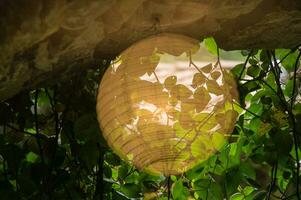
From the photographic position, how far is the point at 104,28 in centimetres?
101

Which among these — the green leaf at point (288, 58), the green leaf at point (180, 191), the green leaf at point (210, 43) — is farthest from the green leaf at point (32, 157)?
the green leaf at point (288, 58)

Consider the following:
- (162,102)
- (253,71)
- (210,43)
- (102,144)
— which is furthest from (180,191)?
(162,102)

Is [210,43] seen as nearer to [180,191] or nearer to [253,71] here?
[253,71]

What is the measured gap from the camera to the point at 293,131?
4.52 ft

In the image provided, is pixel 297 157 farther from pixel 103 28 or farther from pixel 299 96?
pixel 103 28

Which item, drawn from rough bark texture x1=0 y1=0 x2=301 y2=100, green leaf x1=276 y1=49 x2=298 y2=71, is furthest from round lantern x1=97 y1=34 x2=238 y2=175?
green leaf x1=276 y1=49 x2=298 y2=71

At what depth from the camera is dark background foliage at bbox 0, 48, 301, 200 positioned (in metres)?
1.43

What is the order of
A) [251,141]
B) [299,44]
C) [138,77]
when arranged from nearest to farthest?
[138,77], [299,44], [251,141]

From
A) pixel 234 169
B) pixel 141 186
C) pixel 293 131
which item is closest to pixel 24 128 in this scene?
pixel 141 186

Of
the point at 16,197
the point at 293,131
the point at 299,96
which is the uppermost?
the point at 299,96

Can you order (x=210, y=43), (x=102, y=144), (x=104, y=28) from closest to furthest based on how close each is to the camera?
1. (x=104, y=28)
2. (x=210, y=43)
3. (x=102, y=144)

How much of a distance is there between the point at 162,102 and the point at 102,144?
0.56 m

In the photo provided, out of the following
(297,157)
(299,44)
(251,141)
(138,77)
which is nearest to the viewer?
(138,77)

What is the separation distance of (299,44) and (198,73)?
0.44 m
